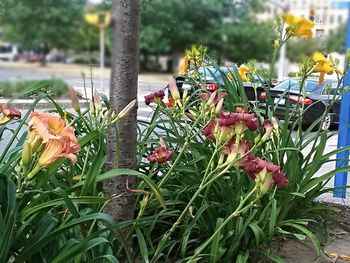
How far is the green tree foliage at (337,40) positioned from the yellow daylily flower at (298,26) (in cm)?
54

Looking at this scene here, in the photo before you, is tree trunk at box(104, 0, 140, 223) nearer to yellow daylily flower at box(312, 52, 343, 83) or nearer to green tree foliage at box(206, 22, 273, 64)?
green tree foliage at box(206, 22, 273, 64)

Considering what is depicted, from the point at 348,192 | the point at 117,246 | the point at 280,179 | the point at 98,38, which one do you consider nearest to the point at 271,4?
the point at 280,179

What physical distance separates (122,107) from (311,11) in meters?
1.18

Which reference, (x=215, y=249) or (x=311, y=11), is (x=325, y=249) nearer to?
(x=215, y=249)

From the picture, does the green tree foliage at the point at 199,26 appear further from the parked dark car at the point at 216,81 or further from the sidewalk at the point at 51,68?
the parked dark car at the point at 216,81

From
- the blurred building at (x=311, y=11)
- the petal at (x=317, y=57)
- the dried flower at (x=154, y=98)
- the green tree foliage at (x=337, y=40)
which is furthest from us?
the green tree foliage at (x=337, y=40)

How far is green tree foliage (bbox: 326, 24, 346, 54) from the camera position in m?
3.42

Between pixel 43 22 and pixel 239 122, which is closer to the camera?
pixel 43 22

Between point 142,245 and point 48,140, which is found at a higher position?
point 48,140

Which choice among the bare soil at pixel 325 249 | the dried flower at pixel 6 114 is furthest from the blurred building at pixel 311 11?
the bare soil at pixel 325 249

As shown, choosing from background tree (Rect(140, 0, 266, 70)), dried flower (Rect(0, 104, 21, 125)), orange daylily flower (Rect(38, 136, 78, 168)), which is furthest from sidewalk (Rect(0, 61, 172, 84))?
dried flower (Rect(0, 104, 21, 125))

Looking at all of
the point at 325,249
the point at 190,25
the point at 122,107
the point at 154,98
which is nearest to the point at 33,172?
the point at 190,25

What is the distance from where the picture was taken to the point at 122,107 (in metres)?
2.30

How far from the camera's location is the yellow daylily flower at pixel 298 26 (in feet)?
9.21
